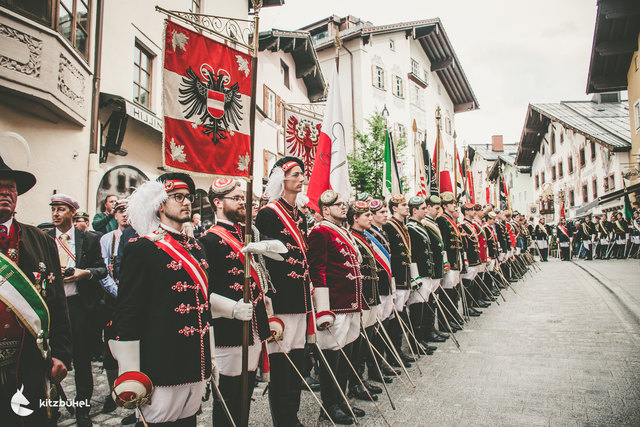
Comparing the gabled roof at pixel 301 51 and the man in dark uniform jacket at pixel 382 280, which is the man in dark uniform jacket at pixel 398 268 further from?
the gabled roof at pixel 301 51

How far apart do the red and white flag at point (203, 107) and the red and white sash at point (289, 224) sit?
23.9 inches

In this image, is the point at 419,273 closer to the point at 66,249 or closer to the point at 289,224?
the point at 289,224

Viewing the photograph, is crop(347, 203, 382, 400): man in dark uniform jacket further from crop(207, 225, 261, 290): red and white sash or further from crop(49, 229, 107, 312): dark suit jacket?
crop(49, 229, 107, 312): dark suit jacket

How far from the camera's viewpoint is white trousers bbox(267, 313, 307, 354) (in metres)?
3.73

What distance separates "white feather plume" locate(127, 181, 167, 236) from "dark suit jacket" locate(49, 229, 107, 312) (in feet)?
6.70

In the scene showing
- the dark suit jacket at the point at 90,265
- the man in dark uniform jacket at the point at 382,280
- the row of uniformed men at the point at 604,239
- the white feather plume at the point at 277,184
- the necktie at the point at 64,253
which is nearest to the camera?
the white feather plume at the point at 277,184

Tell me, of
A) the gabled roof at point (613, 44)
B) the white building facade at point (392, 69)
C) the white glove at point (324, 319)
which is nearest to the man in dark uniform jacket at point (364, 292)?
the white glove at point (324, 319)

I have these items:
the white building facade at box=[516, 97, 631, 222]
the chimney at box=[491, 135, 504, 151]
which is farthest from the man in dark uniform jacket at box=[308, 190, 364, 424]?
the chimney at box=[491, 135, 504, 151]

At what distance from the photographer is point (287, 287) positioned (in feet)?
12.3

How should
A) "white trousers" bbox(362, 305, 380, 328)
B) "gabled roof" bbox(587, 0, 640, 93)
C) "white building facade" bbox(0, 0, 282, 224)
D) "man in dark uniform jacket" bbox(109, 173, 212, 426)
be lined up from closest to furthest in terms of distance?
"man in dark uniform jacket" bbox(109, 173, 212, 426) < "white trousers" bbox(362, 305, 380, 328) < "white building facade" bbox(0, 0, 282, 224) < "gabled roof" bbox(587, 0, 640, 93)

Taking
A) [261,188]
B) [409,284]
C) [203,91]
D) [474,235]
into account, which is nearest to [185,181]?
[203,91]

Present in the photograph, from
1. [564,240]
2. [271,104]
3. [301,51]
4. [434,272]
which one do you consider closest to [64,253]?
[434,272]

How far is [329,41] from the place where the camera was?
1036 inches

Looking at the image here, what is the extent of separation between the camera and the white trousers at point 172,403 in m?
2.39
